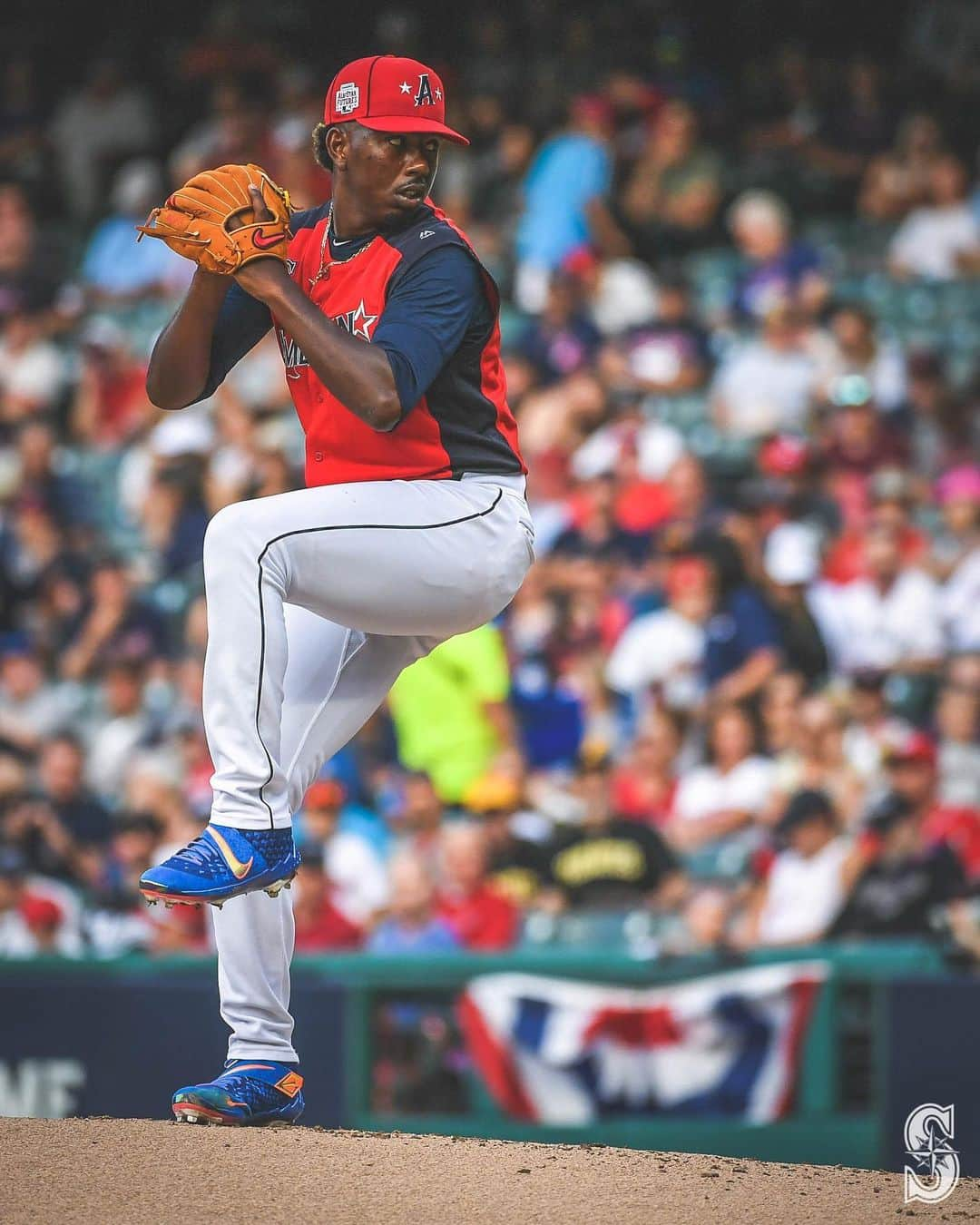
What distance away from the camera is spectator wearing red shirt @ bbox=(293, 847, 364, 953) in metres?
→ 7.04

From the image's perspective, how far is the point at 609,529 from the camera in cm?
852

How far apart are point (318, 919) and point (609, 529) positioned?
2392 mm

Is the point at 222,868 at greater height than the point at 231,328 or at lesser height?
lesser

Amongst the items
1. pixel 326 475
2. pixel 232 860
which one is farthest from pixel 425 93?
pixel 232 860

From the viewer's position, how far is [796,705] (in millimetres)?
7434

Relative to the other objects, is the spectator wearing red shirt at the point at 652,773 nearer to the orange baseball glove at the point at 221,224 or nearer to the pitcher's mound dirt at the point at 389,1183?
the pitcher's mound dirt at the point at 389,1183

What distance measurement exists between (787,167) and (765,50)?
6.46 feet

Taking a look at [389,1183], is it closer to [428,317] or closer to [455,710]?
[428,317]

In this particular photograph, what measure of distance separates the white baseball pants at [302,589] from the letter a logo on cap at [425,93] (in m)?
0.75

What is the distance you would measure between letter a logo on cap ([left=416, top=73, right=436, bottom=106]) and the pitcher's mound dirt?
83.4 inches

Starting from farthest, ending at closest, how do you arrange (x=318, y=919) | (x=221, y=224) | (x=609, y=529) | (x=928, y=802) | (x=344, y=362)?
(x=609, y=529), (x=318, y=919), (x=928, y=802), (x=221, y=224), (x=344, y=362)

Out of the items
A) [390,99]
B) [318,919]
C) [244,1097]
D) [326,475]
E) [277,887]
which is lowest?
[318,919]

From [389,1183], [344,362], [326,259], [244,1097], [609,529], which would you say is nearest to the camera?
[344,362]

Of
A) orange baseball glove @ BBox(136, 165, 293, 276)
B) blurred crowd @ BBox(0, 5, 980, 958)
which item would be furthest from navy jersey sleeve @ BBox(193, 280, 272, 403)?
blurred crowd @ BBox(0, 5, 980, 958)
